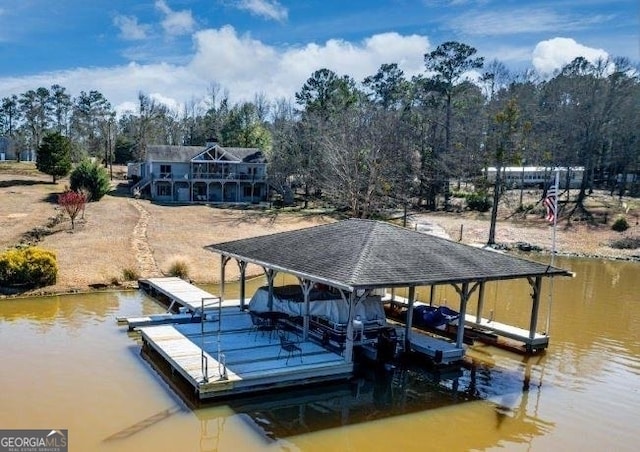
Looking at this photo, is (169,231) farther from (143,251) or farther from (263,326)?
(263,326)

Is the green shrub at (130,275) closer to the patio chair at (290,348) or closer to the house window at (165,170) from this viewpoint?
the patio chair at (290,348)

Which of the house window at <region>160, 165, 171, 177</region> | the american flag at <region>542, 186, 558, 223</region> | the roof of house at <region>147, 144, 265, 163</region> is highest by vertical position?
the roof of house at <region>147, 144, 265, 163</region>

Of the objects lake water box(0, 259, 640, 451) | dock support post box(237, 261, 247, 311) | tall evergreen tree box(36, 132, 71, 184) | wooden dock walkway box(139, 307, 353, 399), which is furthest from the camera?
tall evergreen tree box(36, 132, 71, 184)

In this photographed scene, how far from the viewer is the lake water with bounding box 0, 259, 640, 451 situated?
1202 centimetres

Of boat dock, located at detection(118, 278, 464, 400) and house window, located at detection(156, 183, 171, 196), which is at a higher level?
house window, located at detection(156, 183, 171, 196)

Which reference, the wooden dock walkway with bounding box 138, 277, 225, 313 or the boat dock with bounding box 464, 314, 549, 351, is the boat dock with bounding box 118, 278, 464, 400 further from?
the boat dock with bounding box 464, 314, 549, 351

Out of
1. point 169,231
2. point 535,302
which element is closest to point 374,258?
point 535,302

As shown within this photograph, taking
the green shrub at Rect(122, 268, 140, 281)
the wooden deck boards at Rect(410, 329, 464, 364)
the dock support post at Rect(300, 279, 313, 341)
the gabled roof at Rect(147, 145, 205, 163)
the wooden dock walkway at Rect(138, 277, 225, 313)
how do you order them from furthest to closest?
the gabled roof at Rect(147, 145, 205, 163), the green shrub at Rect(122, 268, 140, 281), the wooden dock walkway at Rect(138, 277, 225, 313), the wooden deck boards at Rect(410, 329, 464, 364), the dock support post at Rect(300, 279, 313, 341)

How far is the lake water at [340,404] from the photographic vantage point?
12016mm

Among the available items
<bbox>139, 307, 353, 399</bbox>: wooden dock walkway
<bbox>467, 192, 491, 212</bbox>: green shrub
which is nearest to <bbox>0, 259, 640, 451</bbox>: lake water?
<bbox>139, 307, 353, 399</bbox>: wooden dock walkway

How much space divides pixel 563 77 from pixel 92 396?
7115 centimetres

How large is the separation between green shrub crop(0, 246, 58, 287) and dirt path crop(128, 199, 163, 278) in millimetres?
4509

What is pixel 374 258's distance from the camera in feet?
52.7

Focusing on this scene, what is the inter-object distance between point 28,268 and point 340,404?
17710 millimetres
